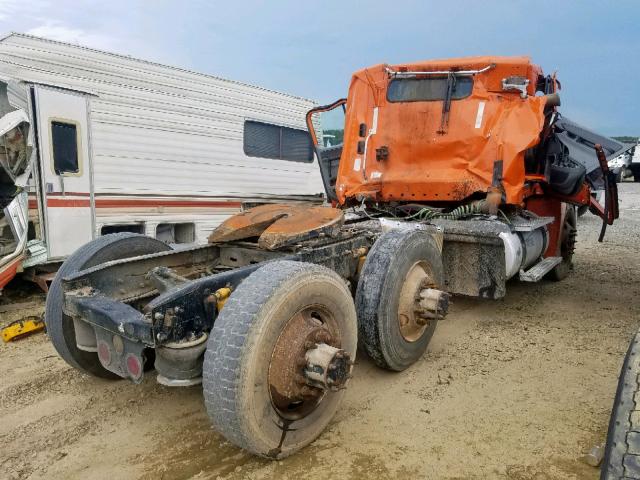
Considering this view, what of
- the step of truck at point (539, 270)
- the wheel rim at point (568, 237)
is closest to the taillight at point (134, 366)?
the step of truck at point (539, 270)

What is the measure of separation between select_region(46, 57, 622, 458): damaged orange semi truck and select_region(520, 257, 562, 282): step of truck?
0.04m

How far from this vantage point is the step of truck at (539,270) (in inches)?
187

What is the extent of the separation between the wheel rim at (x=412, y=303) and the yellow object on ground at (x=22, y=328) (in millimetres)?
3391

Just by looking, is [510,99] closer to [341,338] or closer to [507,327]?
[507,327]

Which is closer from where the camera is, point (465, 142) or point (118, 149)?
point (465, 142)

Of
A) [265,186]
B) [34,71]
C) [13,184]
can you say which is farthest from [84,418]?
[265,186]

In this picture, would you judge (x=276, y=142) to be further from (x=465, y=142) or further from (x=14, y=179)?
(x=14, y=179)

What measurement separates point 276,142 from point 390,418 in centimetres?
620

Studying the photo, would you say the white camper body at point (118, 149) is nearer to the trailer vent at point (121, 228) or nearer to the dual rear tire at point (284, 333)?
the trailer vent at point (121, 228)

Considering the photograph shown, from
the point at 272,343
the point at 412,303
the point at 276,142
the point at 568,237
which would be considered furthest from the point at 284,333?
the point at 276,142

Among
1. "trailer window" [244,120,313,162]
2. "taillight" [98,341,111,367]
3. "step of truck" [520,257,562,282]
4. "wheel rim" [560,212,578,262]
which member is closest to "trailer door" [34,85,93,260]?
"trailer window" [244,120,313,162]

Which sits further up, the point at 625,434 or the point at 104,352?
the point at 625,434

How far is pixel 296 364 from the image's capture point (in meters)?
2.45

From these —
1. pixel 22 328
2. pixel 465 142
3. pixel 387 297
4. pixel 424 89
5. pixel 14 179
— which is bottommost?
pixel 22 328
